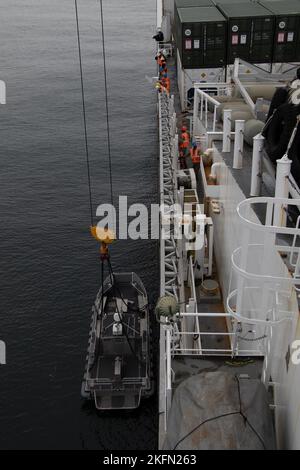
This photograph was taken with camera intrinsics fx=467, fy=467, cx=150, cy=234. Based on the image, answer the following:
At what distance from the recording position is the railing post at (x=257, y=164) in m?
11.9

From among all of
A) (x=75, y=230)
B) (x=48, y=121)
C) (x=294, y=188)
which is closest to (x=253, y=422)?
(x=294, y=188)

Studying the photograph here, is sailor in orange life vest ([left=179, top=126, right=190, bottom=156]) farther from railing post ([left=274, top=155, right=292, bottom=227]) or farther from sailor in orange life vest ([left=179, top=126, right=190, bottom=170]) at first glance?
railing post ([left=274, top=155, right=292, bottom=227])

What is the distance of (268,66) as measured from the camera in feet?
120

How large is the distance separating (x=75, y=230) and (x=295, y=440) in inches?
1172

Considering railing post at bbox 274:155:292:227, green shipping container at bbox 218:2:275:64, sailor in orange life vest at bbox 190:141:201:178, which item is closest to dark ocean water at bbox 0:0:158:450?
sailor in orange life vest at bbox 190:141:201:178

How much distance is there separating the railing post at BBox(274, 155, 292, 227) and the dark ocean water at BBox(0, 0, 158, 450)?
654 inches

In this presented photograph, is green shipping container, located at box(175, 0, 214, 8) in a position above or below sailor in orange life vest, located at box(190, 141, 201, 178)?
above

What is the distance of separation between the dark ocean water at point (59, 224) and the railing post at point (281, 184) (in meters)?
16.6

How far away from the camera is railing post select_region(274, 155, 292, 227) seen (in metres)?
9.86

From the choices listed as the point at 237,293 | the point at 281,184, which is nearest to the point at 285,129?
the point at 281,184

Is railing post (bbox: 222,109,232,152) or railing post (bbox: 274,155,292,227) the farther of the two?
railing post (bbox: 222,109,232,152)

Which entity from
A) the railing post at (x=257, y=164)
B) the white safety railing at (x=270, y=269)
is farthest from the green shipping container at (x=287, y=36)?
the white safety railing at (x=270, y=269)

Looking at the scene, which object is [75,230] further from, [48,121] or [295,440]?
[295,440]

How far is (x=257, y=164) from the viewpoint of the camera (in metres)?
12.7
